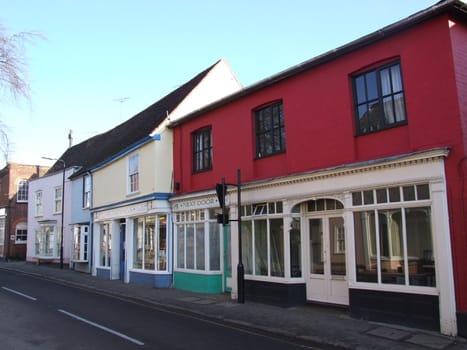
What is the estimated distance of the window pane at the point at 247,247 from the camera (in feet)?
43.6

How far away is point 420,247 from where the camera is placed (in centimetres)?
908

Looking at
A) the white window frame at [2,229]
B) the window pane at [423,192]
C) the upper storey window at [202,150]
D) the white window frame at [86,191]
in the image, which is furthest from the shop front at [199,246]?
the white window frame at [2,229]

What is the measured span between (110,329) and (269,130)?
7.04 meters

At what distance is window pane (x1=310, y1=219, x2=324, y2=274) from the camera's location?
38.6 feet

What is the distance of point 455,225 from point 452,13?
13.9 ft

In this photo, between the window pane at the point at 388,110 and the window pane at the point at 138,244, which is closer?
the window pane at the point at 388,110

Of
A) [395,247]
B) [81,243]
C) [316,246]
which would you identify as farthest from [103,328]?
[81,243]

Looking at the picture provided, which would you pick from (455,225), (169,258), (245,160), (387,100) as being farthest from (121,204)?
(455,225)

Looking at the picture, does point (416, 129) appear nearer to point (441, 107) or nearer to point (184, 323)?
point (441, 107)

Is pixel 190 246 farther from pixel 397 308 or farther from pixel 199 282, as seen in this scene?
pixel 397 308

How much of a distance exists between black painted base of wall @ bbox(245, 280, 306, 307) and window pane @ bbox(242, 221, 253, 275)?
51 cm

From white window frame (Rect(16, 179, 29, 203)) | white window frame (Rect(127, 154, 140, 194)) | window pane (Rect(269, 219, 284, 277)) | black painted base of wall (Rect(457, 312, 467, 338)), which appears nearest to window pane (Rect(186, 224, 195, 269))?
white window frame (Rect(127, 154, 140, 194))

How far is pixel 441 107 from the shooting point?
8.94m

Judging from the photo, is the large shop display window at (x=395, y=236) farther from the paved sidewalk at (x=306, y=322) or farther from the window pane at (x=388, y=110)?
the window pane at (x=388, y=110)
